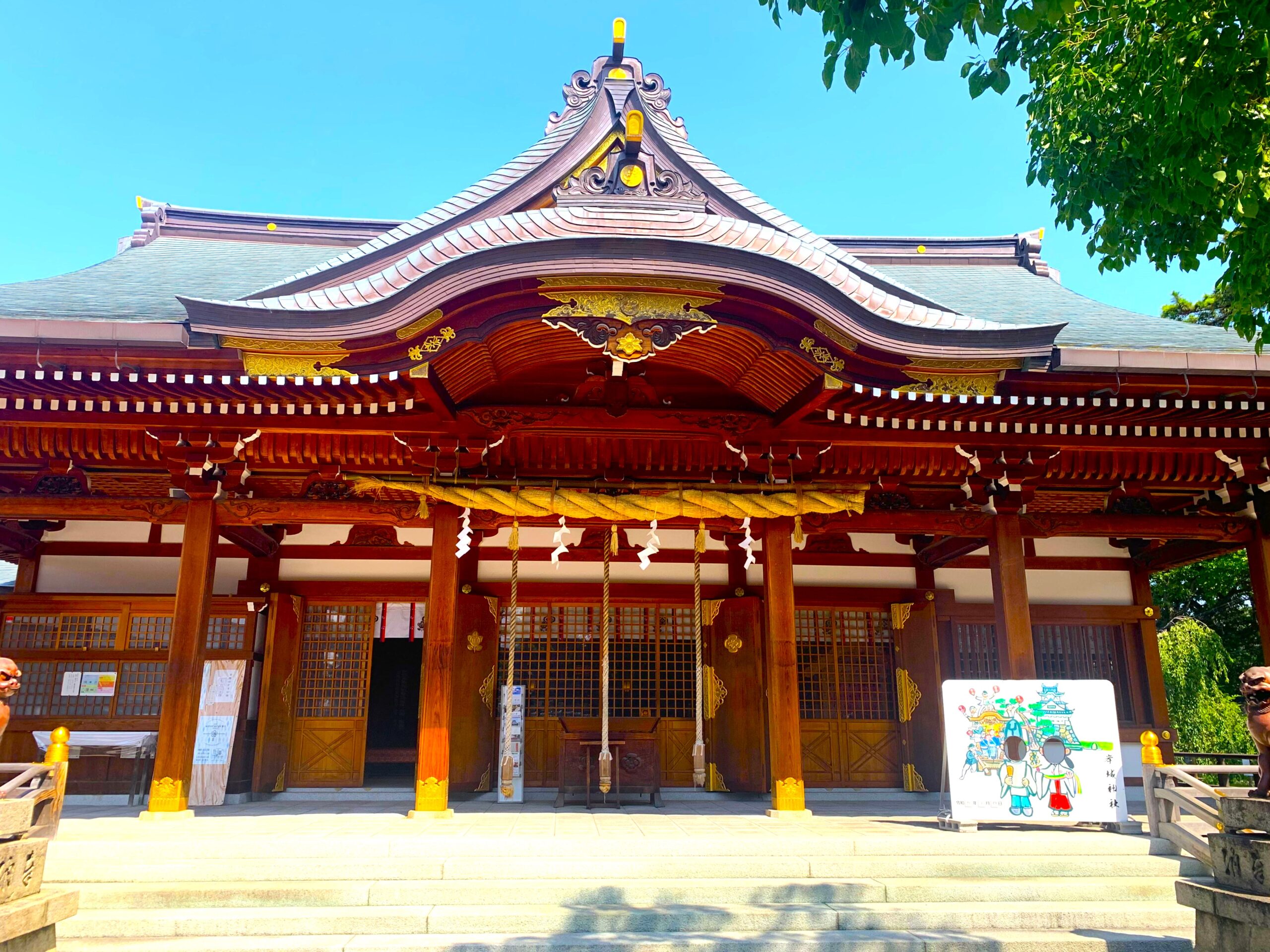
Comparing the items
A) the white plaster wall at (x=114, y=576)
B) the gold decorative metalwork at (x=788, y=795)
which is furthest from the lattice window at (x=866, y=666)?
the white plaster wall at (x=114, y=576)

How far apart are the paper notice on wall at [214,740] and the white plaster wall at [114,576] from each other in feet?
4.76

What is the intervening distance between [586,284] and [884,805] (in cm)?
588

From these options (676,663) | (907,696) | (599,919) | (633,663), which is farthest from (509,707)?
(907,696)

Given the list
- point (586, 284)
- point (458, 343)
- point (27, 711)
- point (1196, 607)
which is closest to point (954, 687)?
point (586, 284)

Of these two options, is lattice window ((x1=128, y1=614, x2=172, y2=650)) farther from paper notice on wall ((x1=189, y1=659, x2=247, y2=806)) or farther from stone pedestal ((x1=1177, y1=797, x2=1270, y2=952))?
stone pedestal ((x1=1177, y1=797, x2=1270, y2=952))

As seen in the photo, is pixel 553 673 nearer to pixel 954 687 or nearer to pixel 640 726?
pixel 640 726

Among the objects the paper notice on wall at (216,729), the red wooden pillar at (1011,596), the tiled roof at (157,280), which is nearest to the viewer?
the tiled roof at (157,280)

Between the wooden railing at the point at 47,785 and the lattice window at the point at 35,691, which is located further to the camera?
the lattice window at the point at 35,691

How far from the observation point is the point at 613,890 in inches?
206

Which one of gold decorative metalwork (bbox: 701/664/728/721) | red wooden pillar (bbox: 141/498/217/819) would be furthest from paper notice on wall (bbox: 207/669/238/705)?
gold decorative metalwork (bbox: 701/664/728/721)

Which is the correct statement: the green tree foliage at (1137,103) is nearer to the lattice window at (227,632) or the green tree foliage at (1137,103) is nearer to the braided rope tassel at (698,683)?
the braided rope tassel at (698,683)

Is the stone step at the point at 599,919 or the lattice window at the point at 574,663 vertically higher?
the lattice window at the point at 574,663

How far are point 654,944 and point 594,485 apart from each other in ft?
13.3

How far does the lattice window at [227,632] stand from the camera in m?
9.02
